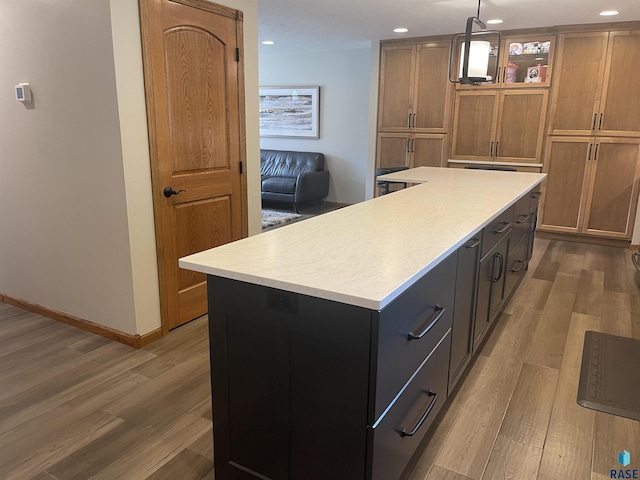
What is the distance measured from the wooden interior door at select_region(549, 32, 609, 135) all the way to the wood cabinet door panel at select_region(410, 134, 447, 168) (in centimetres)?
121

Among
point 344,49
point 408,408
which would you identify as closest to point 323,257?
point 408,408

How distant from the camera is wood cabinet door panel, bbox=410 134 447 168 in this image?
579 cm

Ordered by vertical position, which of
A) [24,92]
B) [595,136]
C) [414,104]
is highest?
[414,104]

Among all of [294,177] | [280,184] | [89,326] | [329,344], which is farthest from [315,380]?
[294,177]

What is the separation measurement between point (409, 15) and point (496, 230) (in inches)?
116

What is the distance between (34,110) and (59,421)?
1.82 metres

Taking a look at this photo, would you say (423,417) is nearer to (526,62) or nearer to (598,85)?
(598,85)

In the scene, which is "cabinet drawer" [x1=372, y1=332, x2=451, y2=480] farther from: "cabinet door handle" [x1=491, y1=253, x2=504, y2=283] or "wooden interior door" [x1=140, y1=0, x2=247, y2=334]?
"wooden interior door" [x1=140, y1=0, x2=247, y2=334]

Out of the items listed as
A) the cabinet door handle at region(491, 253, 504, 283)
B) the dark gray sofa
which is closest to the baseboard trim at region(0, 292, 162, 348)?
the cabinet door handle at region(491, 253, 504, 283)

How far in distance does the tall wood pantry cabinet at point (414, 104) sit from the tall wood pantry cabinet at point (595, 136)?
121cm

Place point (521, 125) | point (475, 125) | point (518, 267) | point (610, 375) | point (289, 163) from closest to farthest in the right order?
point (610, 375) → point (518, 267) → point (521, 125) → point (475, 125) → point (289, 163)

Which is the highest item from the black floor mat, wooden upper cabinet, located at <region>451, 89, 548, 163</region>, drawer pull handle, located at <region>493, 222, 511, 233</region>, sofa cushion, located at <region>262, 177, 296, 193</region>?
wooden upper cabinet, located at <region>451, 89, 548, 163</region>

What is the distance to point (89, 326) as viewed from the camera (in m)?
2.94

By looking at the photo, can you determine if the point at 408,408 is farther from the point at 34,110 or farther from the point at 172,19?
the point at 34,110
